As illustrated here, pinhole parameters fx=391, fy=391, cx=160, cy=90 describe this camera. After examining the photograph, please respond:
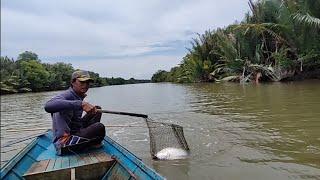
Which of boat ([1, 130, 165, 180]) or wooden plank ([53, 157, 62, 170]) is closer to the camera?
boat ([1, 130, 165, 180])

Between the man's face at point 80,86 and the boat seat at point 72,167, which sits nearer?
the boat seat at point 72,167

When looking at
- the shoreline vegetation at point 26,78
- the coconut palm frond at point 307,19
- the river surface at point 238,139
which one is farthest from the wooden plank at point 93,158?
the shoreline vegetation at point 26,78

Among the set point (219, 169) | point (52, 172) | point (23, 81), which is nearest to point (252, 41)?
point (219, 169)

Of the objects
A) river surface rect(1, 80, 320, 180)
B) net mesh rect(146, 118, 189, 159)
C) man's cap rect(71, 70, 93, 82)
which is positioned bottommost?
river surface rect(1, 80, 320, 180)

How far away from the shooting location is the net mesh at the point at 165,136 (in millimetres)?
7281

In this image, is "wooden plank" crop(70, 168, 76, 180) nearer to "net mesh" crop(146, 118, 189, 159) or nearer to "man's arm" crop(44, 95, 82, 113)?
"man's arm" crop(44, 95, 82, 113)

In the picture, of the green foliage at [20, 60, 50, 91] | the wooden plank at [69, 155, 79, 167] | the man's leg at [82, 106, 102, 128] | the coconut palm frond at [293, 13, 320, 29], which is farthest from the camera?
the green foliage at [20, 60, 50, 91]

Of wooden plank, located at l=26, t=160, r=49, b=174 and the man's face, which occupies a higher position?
the man's face

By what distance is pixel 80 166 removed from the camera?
4.72m

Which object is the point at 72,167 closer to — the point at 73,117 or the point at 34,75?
the point at 73,117

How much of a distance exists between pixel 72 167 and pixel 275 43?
27334 mm

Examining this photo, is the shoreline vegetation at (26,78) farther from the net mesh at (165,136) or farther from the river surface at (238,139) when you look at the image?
the net mesh at (165,136)

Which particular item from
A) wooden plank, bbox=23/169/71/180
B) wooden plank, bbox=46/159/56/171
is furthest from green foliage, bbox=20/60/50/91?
wooden plank, bbox=23/169/71/180

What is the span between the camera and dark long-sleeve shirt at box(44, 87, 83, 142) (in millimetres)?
5207
